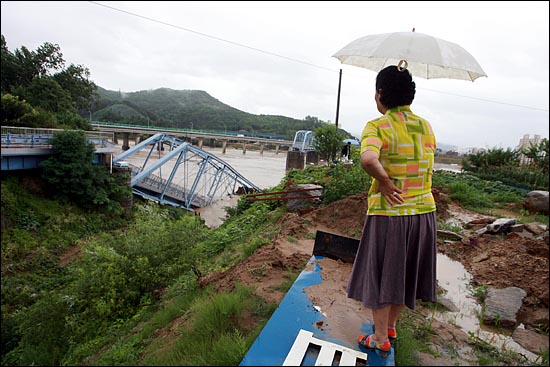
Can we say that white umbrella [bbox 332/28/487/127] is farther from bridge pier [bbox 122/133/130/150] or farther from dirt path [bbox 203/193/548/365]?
bridge pier [bbox 122/133/130/150]

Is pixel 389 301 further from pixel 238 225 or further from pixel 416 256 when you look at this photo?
pixel 238 225

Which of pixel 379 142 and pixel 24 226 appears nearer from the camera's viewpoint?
pixel 379 142

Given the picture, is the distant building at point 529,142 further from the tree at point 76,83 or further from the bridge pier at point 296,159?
the tree at point 76,83

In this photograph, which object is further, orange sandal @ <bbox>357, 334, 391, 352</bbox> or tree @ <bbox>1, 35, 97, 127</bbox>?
tree @ <bbox>1, 35, 97, 127</bbox>

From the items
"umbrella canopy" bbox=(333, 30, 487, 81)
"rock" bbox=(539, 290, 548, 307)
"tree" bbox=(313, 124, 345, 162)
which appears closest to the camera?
"umbrella canopy" bbox=(333, 30, 487, 81)

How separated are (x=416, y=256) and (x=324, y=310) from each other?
0.92 meters

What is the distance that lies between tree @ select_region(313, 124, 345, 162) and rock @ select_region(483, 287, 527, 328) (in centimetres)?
1269

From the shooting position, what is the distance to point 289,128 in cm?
5259

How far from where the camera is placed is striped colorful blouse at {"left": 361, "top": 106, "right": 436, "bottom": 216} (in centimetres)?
163

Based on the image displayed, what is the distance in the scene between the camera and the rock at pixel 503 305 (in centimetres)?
279

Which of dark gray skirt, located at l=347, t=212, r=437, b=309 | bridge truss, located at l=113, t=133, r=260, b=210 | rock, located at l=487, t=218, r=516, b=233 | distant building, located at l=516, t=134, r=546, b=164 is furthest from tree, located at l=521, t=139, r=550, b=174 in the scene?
bridge truss, located at l=113, t=133, r=260, b=210

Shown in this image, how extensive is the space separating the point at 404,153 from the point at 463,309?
2.30m

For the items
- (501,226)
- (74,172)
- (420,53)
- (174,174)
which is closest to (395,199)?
(420,53)

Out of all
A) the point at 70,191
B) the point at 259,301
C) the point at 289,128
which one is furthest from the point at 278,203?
the point at 289,128
